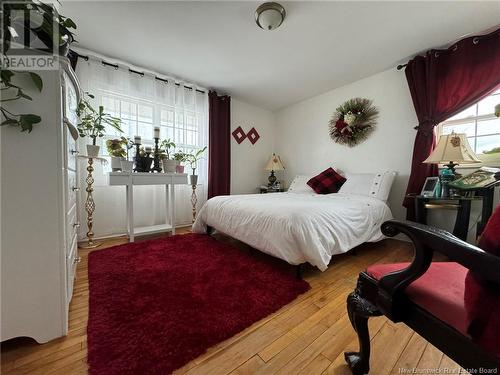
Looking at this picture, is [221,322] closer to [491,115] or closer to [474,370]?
[474,370]

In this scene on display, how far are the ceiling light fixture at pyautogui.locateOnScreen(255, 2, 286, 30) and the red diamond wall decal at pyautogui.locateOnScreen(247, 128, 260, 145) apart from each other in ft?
7.31

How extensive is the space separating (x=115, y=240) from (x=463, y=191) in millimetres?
3723

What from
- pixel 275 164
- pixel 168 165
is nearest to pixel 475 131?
pixel 275 164

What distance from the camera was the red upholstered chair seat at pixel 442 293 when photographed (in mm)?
534

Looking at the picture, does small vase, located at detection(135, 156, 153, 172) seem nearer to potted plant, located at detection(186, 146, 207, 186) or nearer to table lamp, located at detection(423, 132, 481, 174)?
potted plant, located at detection(186, 146, 207, 186)

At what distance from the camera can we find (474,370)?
482 millimetres

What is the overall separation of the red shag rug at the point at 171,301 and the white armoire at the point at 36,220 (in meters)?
0.26

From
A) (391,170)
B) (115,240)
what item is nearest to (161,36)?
(115,240)

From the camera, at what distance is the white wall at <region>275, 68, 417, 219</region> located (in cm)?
262

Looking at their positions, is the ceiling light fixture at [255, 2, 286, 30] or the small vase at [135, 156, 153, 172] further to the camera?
the small vase at [135, 156, 153, 172]

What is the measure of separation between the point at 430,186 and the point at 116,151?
352cm

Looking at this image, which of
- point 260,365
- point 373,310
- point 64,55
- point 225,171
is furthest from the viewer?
point 225,171

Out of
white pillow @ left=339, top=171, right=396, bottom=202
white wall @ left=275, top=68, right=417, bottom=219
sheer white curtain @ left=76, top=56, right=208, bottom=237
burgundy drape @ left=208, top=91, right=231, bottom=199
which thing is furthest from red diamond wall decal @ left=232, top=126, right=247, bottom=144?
white pillow @ left=339, top=171, right=396, bottom=202

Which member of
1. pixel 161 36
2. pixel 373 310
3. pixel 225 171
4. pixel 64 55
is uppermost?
pixel 161 36
